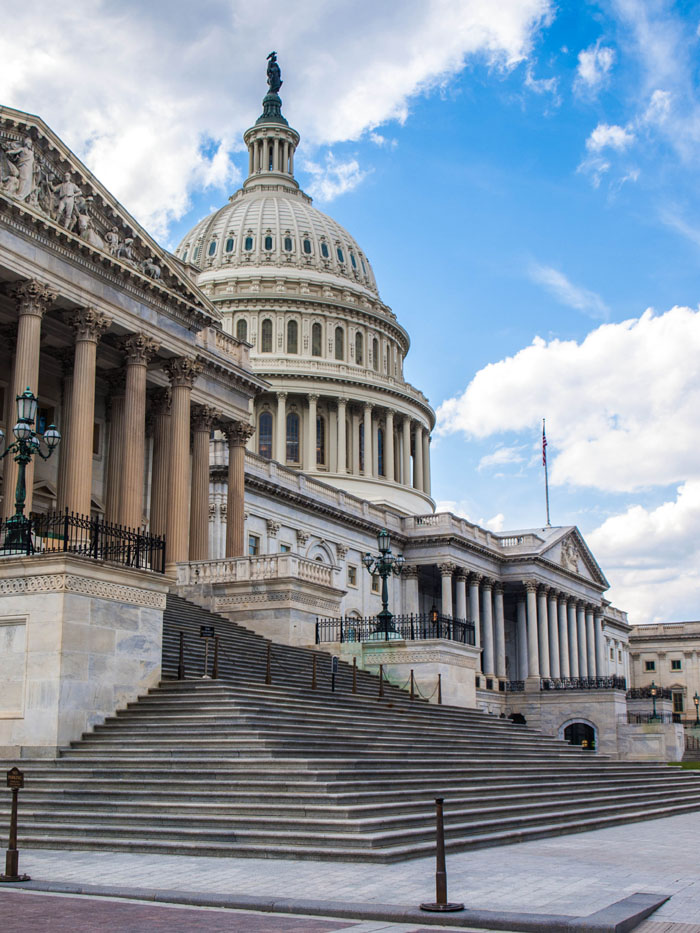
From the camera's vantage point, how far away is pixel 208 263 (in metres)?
116

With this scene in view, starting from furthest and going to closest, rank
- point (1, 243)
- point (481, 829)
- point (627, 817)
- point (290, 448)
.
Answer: point (290, 448)
point (1, 243)
point (627, 817)
point (481, 829)

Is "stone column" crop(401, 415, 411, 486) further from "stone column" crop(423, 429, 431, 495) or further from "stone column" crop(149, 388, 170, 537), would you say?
"stone column" crop(149, 388, 170, 537)

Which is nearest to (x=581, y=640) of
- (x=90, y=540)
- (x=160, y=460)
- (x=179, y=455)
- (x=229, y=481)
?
(x=229, y=481)

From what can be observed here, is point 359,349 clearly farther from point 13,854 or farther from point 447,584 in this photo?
point 13,854

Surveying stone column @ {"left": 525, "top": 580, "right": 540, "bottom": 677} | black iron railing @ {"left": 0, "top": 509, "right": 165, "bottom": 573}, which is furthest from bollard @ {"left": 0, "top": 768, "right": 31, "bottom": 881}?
stone column @ {"left": 525, "top": 580, "right": 540, "bottom": 677}

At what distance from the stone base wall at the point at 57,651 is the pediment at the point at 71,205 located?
17.5 metres

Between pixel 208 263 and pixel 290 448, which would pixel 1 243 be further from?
pixel 208 263

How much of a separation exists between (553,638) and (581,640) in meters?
10.1

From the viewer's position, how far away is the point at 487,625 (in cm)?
9206

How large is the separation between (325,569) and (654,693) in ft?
166

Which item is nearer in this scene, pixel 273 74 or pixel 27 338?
pixel 27 338

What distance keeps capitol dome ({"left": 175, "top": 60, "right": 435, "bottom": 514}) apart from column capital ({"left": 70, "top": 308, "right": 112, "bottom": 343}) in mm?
58735

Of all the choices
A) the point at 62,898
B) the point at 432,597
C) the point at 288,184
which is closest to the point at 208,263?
the point at 288,184

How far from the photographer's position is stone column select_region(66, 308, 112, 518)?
38781mm
